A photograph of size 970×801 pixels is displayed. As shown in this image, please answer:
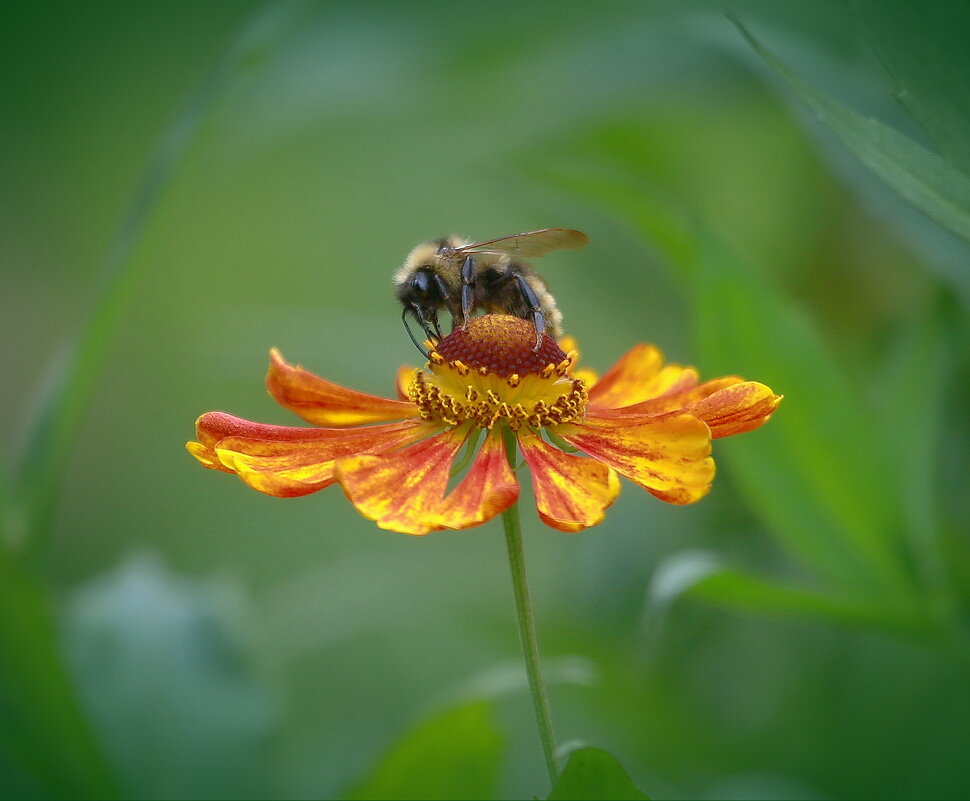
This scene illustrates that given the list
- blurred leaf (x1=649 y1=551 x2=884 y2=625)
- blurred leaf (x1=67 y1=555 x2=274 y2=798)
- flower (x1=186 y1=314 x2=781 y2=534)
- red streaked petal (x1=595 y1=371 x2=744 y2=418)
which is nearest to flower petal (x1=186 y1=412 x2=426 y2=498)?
flower (x1=186 y1=314 x2=781 y2=534)

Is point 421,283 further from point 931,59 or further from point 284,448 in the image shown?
point 931,59

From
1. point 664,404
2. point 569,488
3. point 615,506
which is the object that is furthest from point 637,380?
point 615,506

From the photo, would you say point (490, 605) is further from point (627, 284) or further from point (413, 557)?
point (627, 284)

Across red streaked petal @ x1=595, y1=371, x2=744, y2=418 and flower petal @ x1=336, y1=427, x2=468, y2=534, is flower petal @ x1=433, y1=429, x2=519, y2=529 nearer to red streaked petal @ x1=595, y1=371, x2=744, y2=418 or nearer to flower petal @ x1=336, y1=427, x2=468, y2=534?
flower petal @ x1=336, y1=427, x2=468, y2=534

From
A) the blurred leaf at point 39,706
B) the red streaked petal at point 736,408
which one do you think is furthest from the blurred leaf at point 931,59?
the blurred leaf at point 39,706

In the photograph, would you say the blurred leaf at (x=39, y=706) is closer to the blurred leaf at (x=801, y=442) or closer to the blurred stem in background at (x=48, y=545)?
the blurred stem in background at (x=48, y=545)

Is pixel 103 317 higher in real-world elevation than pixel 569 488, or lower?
higher
